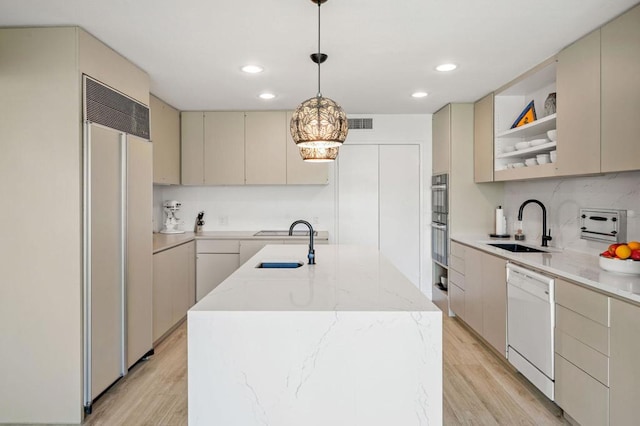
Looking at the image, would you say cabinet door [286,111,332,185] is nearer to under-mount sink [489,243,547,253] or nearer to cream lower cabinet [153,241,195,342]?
cream lower cabinet [153,241,195,342]

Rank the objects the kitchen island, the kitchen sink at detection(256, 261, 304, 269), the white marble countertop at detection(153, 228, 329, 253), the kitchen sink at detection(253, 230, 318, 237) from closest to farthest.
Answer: the kitchen island, the kitchen sink at detection(256, 261, 304, 269), the white marble countertop at detection(153, 228, 329, 253), the kitchen sink at detection(253, 230, 318, 237)

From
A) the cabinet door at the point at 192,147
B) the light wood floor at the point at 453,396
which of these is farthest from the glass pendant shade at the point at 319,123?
the cabinet door at the point at 192,147

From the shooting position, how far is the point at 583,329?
2.04 m

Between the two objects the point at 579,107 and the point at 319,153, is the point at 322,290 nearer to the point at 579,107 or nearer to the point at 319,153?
the point at 319,153

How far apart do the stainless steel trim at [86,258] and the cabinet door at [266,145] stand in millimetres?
2268

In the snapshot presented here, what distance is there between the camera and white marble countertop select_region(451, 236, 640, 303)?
1.82 meters

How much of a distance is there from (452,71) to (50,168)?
2.91 meters

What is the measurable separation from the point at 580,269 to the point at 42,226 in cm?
317

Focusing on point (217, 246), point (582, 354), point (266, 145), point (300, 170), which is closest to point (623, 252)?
point (582, 354)

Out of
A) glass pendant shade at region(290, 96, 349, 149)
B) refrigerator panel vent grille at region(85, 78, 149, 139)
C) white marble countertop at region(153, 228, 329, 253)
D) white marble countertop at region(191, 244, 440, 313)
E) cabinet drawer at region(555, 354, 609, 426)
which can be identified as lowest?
cabinet drawer at region(555, 354, 609, 426)

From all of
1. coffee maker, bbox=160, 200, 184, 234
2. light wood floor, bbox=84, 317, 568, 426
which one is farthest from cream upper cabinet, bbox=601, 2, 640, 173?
coffee maker, bbox=160, 200, 184, 234

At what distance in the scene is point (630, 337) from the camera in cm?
174

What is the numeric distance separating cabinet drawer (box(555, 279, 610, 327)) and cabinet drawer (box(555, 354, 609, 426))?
325mm

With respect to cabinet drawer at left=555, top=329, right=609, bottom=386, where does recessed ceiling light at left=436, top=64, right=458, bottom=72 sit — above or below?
above
